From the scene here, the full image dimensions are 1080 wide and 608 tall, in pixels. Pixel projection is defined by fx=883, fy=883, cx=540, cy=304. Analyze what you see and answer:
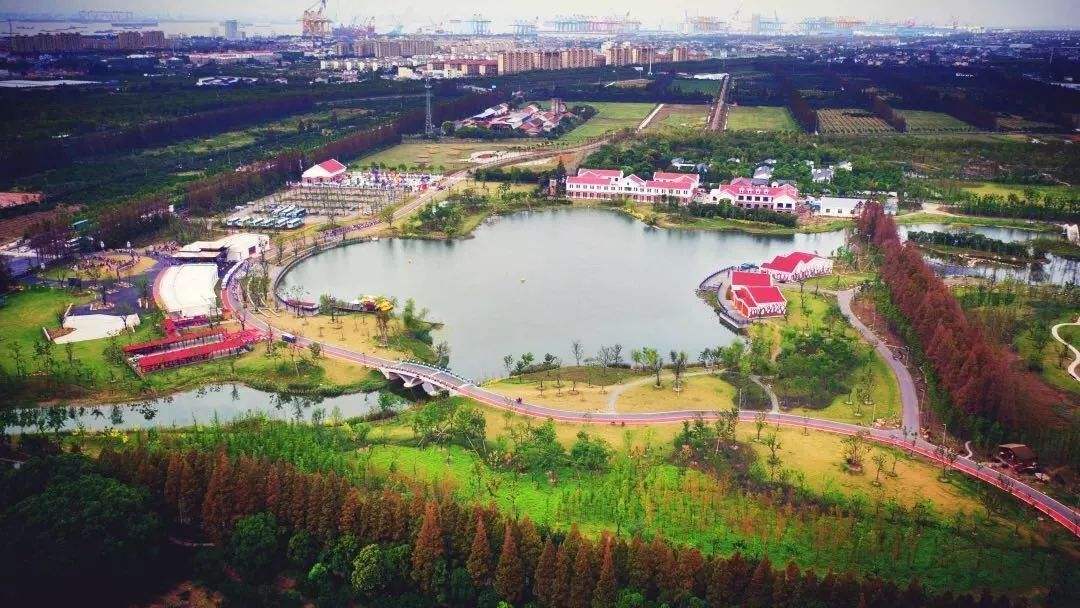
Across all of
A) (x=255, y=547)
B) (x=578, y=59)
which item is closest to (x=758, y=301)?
(x=255, y=547)

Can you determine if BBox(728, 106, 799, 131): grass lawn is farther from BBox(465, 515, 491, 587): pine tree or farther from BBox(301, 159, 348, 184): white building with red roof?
BBox(465, 515, 491, 587): pine tree

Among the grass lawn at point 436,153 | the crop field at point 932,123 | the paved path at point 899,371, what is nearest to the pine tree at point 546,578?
the paved path at point 899,371

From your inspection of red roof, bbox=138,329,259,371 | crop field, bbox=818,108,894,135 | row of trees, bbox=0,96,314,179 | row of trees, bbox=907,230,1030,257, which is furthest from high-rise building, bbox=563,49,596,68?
red roof, bbox=138,329,259,371

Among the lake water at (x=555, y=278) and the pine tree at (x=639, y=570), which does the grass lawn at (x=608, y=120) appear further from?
the pine tree at (x=639, y=570)

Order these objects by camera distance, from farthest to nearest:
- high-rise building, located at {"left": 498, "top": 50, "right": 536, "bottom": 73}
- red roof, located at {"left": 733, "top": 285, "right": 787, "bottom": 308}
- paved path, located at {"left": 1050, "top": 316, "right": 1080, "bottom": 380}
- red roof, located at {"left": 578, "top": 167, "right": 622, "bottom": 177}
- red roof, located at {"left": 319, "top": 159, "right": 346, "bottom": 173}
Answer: high-rise building, located at {"left": 498, "top": 50, "right": 536, "bottom": 73} → red roof, located at {"left": 319, "top": 159, "right": 346, "bottom": 173} → red roof, located at {"left": 578, "top": 167, "right": 622, "bottom": 177} → red roof, located at {"left": 733, "top": 285, "right": 787, "bottom": 308} → paved path, located at {"left": 1050, "top": 316, "right": 1080, "bottom": 380}

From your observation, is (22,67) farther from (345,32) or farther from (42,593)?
(345,32)
